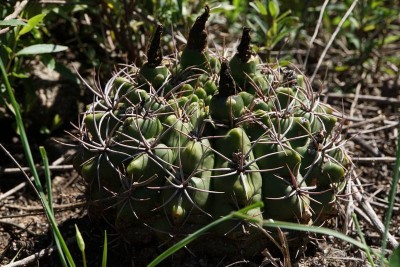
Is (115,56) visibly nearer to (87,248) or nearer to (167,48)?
(167,48)

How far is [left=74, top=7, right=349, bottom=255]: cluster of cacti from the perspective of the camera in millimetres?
2500

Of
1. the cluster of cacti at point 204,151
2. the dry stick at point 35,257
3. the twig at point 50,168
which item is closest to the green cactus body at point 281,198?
the cluster of cacti at point 204,151

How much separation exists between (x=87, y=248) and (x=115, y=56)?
156 cm

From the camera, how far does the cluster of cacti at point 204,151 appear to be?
2.50 meters

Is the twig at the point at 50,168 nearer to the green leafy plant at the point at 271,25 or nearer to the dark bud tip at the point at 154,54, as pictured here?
the dark bud tip at the point at 154,54

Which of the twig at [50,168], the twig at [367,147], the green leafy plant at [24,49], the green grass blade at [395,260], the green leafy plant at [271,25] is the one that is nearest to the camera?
the green grass blade at [395,260]

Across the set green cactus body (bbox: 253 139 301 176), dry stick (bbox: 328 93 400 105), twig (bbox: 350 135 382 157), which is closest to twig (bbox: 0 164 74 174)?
green cactus body (bbox: 253 139 301 176)

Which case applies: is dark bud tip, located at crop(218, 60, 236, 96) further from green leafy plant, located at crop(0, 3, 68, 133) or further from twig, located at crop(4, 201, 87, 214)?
green leafy plant, located at crop(0, 3, 68, 133)

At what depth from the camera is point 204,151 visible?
2.50 metres

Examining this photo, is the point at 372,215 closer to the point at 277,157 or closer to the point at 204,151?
the point at 277,157

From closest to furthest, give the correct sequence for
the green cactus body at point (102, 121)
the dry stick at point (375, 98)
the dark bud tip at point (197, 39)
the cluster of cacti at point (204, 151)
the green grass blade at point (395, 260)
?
the green grass blade at point (395, 260), the cluster of cacti at point (204, 151), the green cactus body at point (102, 121), the dark bud tip at point (197, 39), the dry stick at point (375, 98)

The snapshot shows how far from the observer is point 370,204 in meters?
3.49

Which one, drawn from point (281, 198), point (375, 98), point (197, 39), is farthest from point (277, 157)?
point (375, 98)

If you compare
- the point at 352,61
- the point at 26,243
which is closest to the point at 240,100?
the point at 26,243
